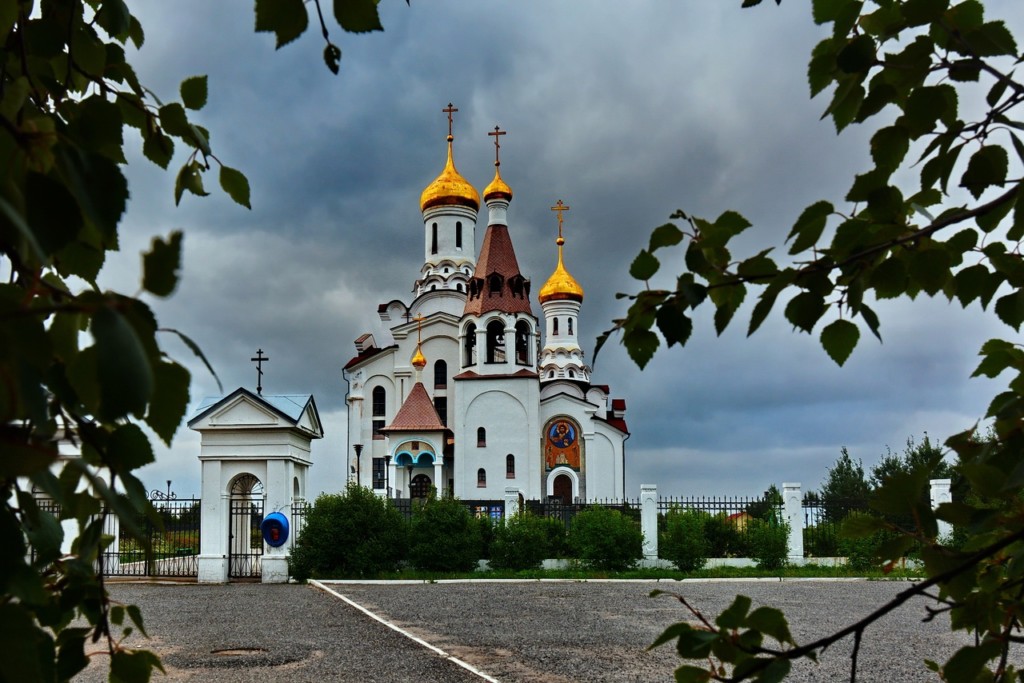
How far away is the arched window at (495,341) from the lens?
3141cm

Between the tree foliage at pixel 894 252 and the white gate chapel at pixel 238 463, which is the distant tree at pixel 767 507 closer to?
the white gate chapel at pixel 238 463

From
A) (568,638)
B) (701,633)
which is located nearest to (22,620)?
(701,633)

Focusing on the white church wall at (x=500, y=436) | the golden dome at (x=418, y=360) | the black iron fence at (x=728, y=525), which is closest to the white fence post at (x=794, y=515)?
the black iron fence at (x=728, y=525)

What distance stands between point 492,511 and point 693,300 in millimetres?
18535

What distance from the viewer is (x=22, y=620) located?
0.69m

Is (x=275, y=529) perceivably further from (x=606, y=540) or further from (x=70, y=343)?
(x=70, y=343)

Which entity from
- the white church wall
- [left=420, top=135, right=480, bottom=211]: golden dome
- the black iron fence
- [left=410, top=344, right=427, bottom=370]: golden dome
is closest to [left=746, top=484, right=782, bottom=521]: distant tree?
the black iron fence

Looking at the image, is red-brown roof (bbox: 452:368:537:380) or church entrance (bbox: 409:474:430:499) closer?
church entrance (bbox: 409:474:430:499)

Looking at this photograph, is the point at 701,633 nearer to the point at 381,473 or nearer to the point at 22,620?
the point at 22,620

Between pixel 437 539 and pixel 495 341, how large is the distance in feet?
52.7

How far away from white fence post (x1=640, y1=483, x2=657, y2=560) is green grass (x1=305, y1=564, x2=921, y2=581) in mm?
771

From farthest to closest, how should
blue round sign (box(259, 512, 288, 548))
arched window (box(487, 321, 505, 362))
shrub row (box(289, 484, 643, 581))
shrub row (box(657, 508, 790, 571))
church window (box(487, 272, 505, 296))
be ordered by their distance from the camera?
arched window (box(487, 321, 505, 362)) → church window (box(487, 272, 505, 296)) → shrub row (box(657, 508, 790, 571)) → shrub row (box(289, 484, 643, 581)) → blue round sign (box(259, 512, 288, 548))

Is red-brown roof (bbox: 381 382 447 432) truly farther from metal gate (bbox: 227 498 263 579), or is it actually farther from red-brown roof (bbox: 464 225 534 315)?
metal gate (bbox: 227 498 263 579)

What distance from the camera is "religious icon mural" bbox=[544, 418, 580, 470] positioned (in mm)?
33562
